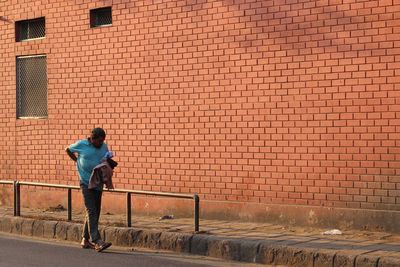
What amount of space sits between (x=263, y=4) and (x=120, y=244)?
14.5 ft

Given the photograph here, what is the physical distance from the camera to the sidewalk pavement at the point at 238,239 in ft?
32.5

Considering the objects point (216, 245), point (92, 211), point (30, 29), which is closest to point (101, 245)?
point (92, 211)

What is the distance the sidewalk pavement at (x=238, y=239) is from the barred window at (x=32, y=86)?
2.85 metres

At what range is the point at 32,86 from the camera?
16422 millimetres

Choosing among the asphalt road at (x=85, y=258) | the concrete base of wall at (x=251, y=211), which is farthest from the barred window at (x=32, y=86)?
the asphalt road at (x=85, y=258)

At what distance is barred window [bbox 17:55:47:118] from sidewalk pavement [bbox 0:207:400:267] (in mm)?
2846

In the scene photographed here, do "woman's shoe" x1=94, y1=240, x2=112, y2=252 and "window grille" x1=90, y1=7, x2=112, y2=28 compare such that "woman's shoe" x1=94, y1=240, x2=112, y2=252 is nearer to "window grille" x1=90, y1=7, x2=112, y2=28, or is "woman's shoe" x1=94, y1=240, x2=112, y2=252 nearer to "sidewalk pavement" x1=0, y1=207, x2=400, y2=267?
"sidewalk pavement" x1=0, y1=207, x2=400, y2=267

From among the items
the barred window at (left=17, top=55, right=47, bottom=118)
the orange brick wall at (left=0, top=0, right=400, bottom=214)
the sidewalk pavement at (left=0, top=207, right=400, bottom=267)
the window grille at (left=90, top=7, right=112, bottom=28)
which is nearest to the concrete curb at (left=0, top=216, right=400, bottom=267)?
the sidewalk pavement at (left=0, top=207, right=400, bottom=267)

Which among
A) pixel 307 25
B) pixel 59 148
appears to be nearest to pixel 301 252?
pixel 307 25

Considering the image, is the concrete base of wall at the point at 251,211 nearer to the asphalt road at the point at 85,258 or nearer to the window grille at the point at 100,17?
the asphalt road at the point at 85,258

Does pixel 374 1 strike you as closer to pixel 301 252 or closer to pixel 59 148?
pixel 301 252

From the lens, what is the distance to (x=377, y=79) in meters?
11.5

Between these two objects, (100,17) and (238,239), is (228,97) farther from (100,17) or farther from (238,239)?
(100,17)

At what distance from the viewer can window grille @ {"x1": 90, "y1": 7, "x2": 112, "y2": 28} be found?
15102mm
